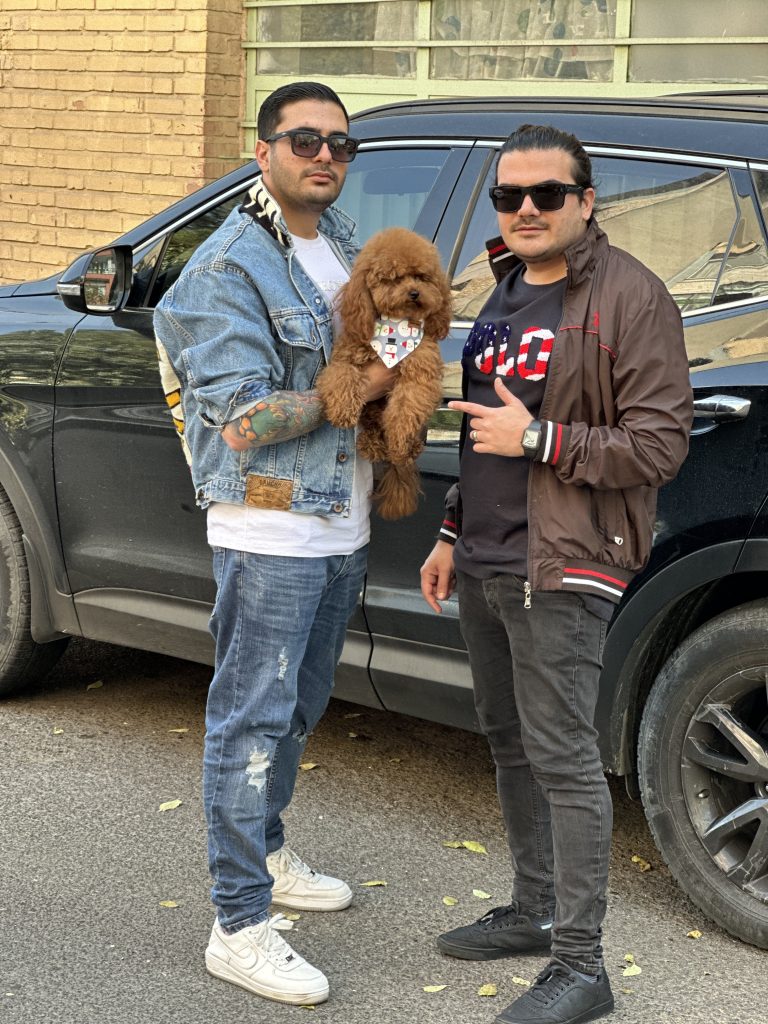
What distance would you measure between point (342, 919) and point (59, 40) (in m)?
8.06

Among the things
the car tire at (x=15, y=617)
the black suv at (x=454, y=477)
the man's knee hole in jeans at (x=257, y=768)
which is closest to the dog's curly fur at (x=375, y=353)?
the black suv at (x=454, y=477)

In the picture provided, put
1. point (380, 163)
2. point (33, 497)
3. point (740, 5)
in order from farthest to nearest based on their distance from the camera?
point (740, 5)
point (33, 497)
point (380, 163)

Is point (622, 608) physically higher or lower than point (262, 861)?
higher

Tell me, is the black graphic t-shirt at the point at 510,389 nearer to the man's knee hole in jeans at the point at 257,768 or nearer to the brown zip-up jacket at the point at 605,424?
the brown zip-up jacket at the point at 605,424

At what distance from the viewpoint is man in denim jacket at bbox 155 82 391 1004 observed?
2.95 metres

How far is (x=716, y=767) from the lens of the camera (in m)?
3.40

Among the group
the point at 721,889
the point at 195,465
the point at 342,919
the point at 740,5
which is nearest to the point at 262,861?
the point at 342,919

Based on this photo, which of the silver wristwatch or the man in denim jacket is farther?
the man in denim jacket

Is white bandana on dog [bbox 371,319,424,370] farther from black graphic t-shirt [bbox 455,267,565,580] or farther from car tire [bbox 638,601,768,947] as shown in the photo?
car tire [bbox 638,601,768,947]

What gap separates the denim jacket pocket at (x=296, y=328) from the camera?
9.81 feet

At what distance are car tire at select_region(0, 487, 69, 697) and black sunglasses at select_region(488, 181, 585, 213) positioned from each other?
2.46 meters

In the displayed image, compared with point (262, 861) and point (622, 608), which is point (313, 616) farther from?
point (622, 608)

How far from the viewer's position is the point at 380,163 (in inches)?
161

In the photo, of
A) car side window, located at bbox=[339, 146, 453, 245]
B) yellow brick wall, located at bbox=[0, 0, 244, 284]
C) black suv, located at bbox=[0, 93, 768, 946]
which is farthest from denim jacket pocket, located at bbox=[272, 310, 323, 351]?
yellow brick wall, located at bbox=[0, 0, 244, 284]
